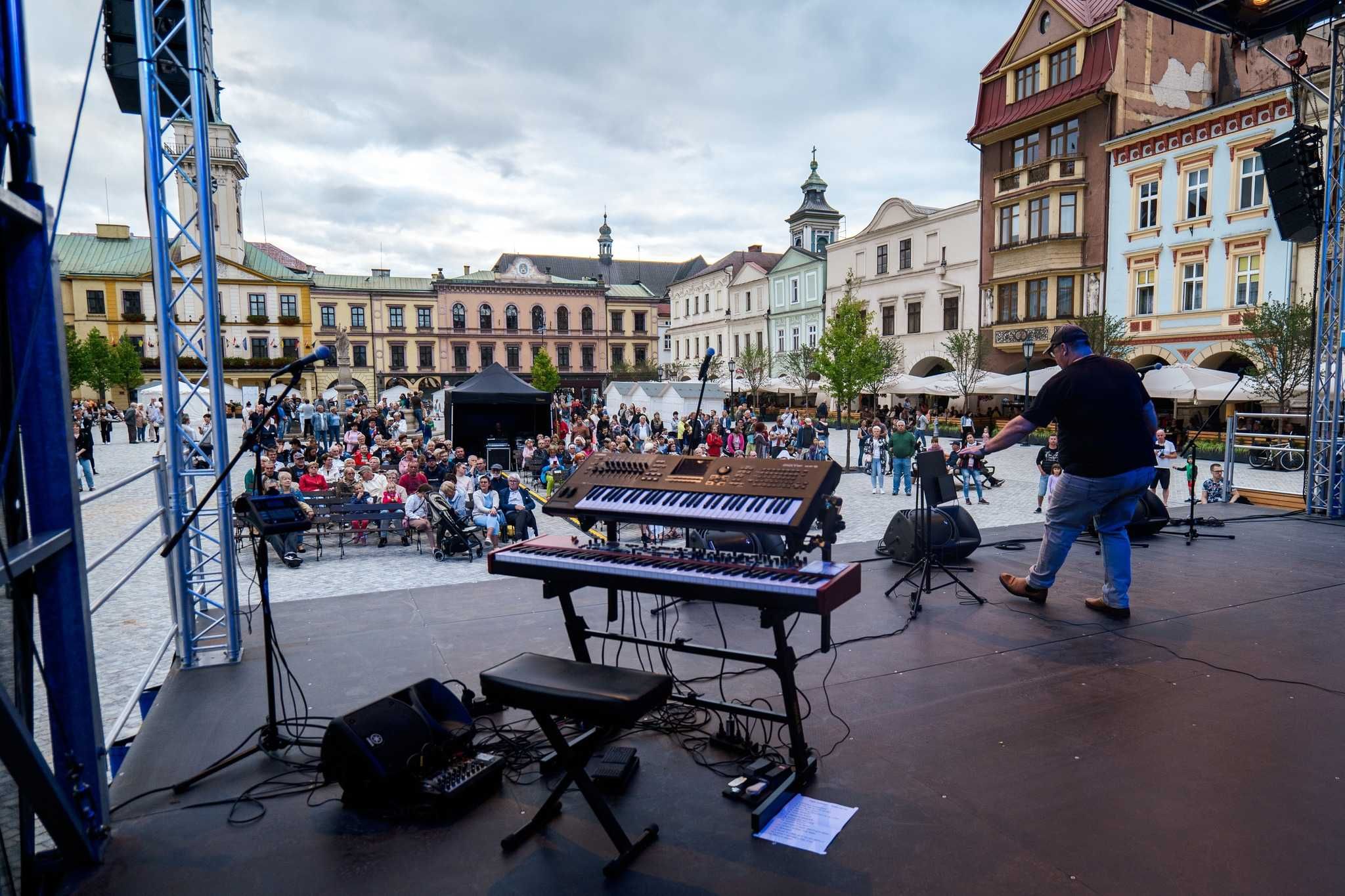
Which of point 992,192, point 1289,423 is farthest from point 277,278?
point 1289,423

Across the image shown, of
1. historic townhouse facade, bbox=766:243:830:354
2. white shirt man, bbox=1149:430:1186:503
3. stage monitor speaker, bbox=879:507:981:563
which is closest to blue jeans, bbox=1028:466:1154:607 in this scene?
stage monitor speaker, bbox=879:507:981:563

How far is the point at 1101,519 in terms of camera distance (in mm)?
5340

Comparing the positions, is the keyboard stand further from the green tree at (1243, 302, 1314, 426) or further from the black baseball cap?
the green tree at (1243, 302, 1314, 426)

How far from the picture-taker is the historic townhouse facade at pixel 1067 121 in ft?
86.6

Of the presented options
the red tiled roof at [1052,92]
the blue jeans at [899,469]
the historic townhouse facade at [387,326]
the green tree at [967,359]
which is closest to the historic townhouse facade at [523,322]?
the historic townhouse facade at [387,326]

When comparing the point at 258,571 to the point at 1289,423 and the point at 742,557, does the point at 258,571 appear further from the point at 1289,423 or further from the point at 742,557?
the point at 1289,423

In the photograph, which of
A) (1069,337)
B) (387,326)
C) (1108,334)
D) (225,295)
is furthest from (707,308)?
(1069,337)

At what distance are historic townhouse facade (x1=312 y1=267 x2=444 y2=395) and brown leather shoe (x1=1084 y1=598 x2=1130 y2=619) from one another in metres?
55.4

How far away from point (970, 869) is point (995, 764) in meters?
0.84

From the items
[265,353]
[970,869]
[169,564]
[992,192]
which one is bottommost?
[970,869]

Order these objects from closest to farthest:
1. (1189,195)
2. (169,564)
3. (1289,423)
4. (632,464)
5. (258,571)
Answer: (258,571)
(632,464)
(169,564)
(1289,423)
(1189,195)

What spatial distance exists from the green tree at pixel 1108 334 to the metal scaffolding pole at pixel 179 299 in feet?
81.0

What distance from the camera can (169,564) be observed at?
4.84m

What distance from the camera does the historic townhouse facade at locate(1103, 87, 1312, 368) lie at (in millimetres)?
22109
